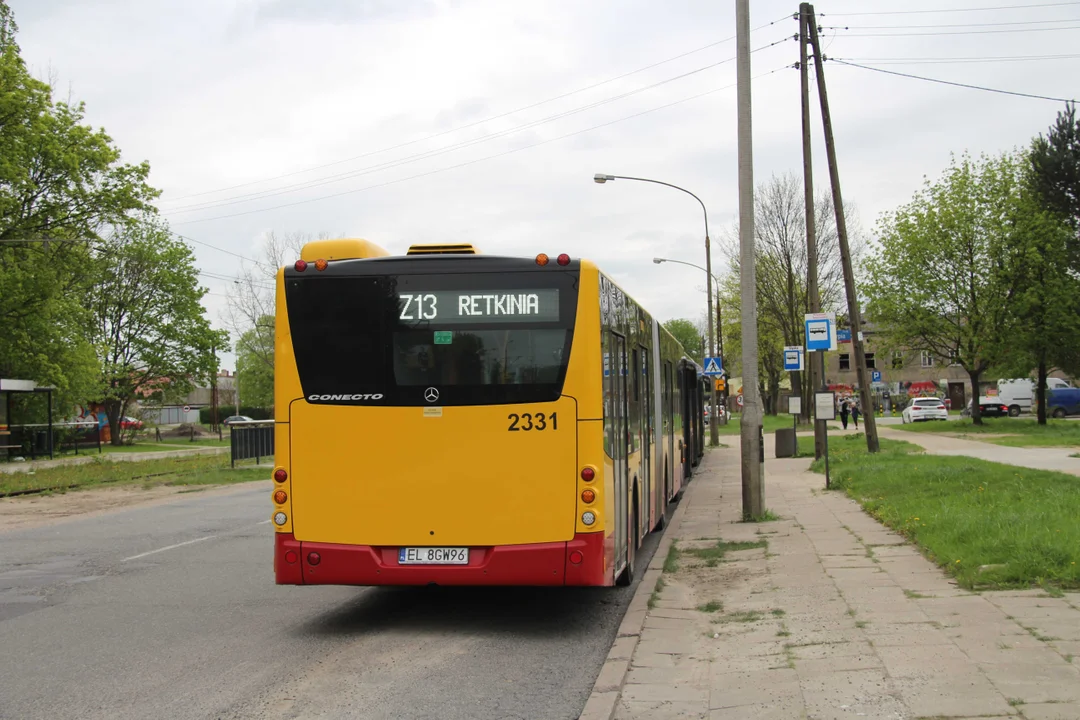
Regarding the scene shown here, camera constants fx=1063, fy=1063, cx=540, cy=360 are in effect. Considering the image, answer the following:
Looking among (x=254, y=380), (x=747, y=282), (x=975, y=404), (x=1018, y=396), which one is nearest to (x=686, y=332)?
(x=254, y=380)

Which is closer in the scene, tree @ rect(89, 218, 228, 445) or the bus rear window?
the bus rear window

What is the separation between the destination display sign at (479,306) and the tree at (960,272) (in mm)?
41652

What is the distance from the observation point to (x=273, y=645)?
7.50 meters

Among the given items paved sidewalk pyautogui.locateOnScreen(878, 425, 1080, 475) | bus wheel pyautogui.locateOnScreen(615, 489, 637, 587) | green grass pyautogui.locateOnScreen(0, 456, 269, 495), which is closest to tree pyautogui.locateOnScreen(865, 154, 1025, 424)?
paved sidewalk pyautogui.locateOnScreen(878, 425, 1080, 475)

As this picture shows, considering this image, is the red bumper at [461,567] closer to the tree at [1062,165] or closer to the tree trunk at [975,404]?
the tree at [1062,165]

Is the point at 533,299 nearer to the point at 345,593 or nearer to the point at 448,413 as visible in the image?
the point at 448,413

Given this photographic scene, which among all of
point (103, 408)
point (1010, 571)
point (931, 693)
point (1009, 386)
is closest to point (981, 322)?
point (1009, 386)

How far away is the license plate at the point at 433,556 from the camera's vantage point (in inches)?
302

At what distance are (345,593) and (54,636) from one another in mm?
2606

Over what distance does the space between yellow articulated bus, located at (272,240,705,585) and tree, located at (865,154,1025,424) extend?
41.6 metres

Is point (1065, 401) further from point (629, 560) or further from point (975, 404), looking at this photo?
point (629, 560)

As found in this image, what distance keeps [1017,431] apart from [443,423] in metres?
39.0

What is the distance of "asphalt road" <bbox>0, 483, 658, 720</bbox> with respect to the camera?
594 cm

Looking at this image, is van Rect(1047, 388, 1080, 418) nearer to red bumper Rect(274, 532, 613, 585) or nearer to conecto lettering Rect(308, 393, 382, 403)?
red bumper Rect(274, 532, 613, 585)
